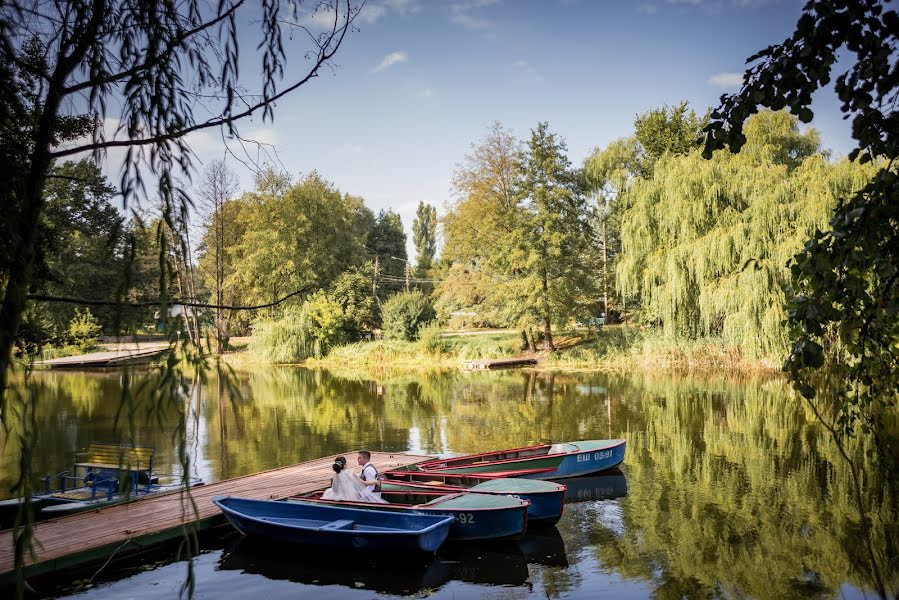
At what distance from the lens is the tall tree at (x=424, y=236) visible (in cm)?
6700

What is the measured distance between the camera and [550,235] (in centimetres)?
3284

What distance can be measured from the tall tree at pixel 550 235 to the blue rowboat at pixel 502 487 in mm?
22291

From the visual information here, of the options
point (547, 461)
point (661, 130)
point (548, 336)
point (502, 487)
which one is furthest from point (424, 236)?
point (502, 487)

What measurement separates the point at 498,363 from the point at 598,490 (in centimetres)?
2192

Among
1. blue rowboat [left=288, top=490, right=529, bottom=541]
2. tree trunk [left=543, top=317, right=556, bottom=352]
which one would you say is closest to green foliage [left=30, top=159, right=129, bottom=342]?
blue rowboat [left=288, top=490, right=529, bottom=541]

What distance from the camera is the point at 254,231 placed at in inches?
1784

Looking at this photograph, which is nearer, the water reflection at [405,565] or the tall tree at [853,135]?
the tall tree at [853,135]

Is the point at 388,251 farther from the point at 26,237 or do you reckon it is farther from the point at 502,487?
the point at 26,237

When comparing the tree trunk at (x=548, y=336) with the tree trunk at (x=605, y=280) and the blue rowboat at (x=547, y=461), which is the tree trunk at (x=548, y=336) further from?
the blue rowboat at (x=547, y=461)

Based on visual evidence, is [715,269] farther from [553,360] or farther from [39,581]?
[39,581]

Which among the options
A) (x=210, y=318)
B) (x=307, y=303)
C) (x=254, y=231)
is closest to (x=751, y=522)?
(x=210, y=318)

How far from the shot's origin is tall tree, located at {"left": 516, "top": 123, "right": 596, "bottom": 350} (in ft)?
108


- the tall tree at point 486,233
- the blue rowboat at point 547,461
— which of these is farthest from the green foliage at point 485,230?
the blue rowboat at point 547,461

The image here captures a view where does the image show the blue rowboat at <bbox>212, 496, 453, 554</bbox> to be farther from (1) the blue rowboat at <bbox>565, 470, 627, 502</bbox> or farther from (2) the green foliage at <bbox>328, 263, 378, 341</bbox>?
(2) the green foliage at <bbox>328, 263, 378, 341</bbox>
